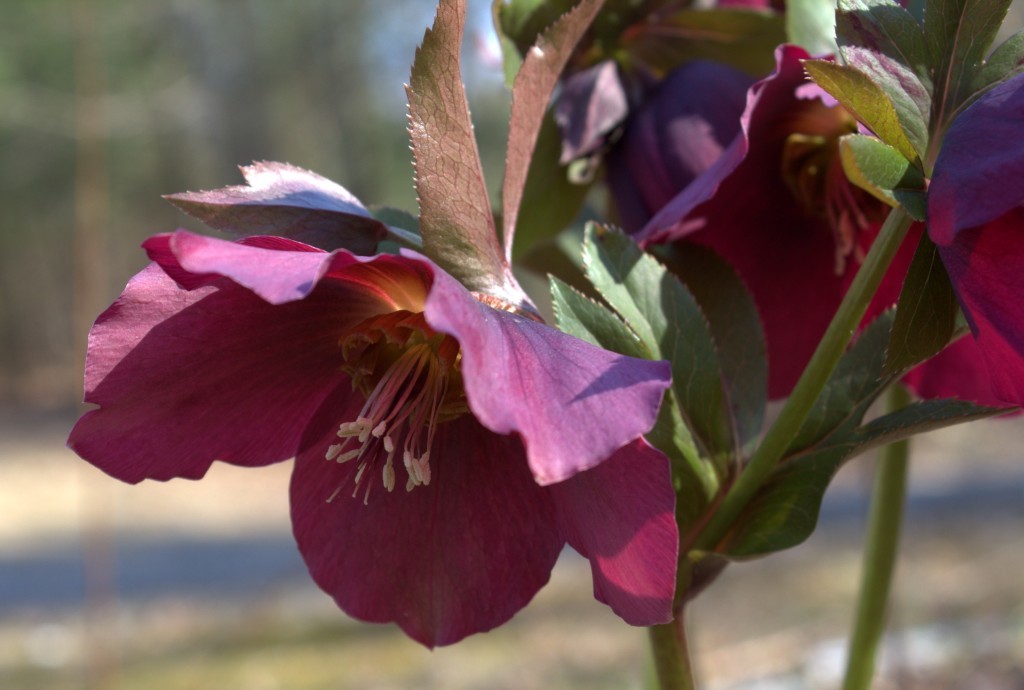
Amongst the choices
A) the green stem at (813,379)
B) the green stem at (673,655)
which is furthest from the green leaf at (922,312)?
the green stem at (673,655)

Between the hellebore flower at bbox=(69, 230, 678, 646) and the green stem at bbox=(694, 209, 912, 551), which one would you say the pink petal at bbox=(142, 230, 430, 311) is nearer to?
the hellebore flower at bbox=(69, 230, 678, 646)

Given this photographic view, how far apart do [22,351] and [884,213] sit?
1303 centimetres

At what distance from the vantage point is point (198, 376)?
0.34m

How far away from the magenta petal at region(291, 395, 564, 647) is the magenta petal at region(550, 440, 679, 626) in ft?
0.16

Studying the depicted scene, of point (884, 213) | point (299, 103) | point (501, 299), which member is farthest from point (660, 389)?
point (299, 103)

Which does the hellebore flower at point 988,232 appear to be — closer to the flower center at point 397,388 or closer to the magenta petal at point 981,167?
the magenta petal at point 981,167

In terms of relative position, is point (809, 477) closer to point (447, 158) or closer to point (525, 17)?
point (447, 158)

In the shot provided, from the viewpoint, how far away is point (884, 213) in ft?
1.48

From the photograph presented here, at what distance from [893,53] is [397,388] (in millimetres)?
198

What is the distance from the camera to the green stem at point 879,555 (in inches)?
20.4

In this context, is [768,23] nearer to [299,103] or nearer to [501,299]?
[501,299]

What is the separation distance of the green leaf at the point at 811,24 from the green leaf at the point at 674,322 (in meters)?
0.17

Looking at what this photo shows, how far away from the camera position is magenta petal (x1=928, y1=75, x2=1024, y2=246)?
0.27 meters

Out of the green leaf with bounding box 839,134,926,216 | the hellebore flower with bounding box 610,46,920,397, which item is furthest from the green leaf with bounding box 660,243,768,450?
the green leaf with bounding box 839,134,926,216
